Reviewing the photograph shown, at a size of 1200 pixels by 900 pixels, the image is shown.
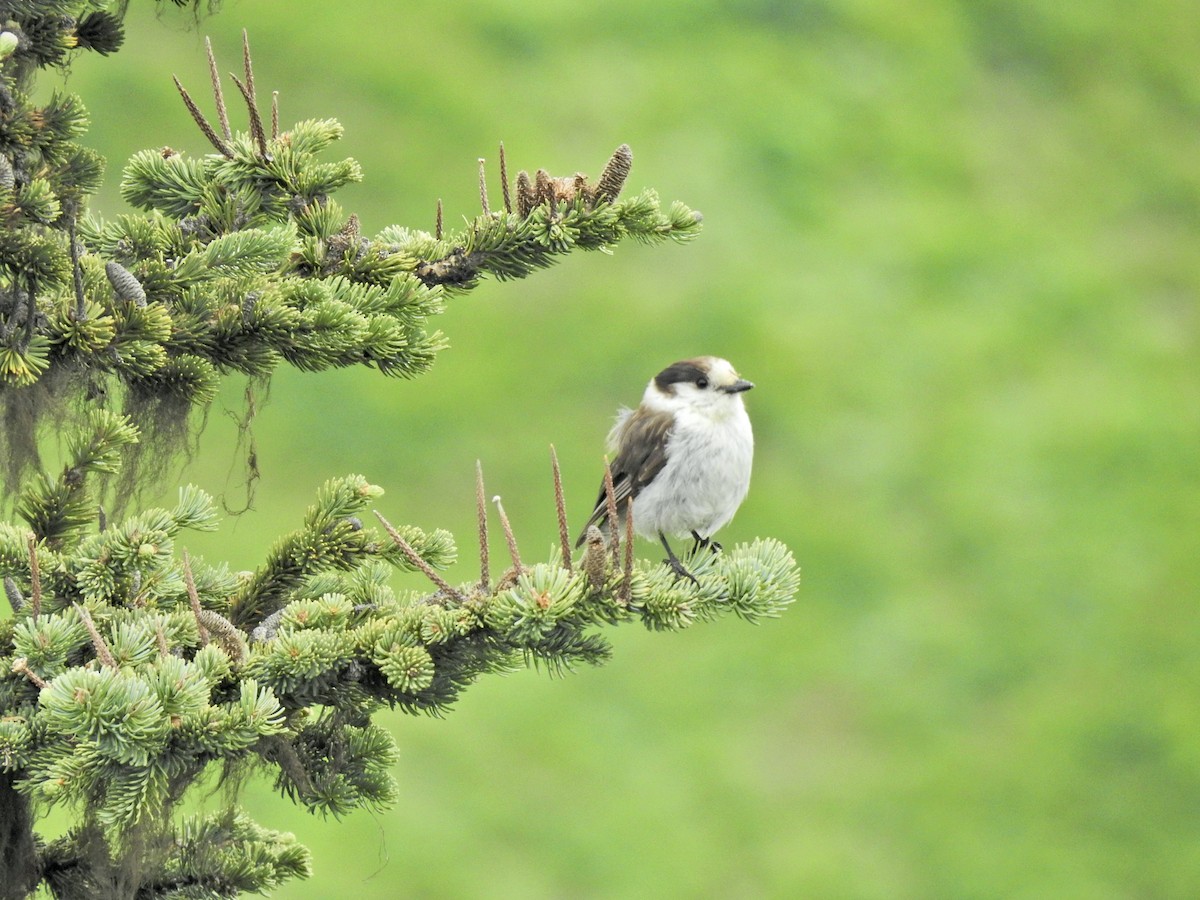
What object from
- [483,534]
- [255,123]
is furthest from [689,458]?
[483,534]

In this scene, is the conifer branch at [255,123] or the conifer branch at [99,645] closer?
the conifer branch at [99,645]

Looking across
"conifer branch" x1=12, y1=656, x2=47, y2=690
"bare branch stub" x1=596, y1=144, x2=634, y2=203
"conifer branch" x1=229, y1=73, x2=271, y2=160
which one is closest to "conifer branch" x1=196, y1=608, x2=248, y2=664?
"conifer branch" x1=12, y1=656, x2=47, y2=690

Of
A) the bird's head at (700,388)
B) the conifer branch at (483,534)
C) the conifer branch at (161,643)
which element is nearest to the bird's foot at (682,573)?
the conifer branch at (483,534)

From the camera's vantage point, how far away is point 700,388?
18.7 feet

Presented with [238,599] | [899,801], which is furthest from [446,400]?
[238,599]

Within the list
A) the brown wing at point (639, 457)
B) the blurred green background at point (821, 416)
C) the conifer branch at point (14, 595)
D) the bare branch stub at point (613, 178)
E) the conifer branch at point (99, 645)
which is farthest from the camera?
the blurred green background at point (821, 416)

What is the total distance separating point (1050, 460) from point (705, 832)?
13.1ft

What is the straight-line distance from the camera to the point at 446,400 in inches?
404

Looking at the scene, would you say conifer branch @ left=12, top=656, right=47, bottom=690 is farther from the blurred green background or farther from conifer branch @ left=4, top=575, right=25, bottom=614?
the blurred green background

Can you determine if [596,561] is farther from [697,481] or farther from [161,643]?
[697,481]

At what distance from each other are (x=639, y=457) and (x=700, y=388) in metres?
0.35

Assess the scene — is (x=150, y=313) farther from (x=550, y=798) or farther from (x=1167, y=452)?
(x=1167, y=452)

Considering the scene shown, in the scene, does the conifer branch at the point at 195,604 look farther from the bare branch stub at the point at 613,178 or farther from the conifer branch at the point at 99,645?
the bare branch stub at the point at 613,178

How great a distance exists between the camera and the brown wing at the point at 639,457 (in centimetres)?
555
